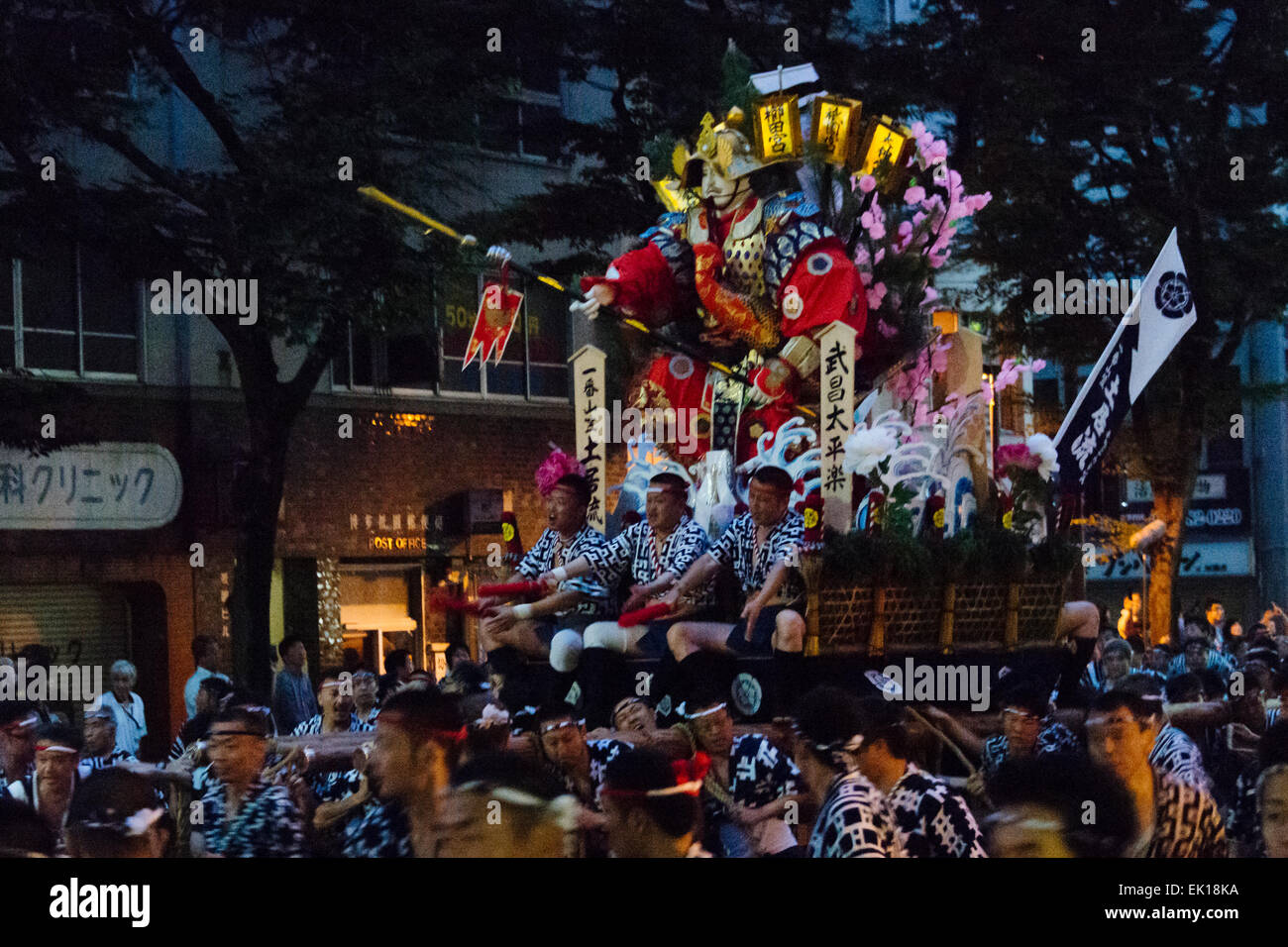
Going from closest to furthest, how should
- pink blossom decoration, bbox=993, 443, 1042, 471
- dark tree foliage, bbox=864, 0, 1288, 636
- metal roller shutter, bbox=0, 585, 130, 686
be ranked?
metal roller shutter, bbox=0, 585, 130, 686 → pink blossom decoration, bbox=993, 443, 1042, 471 → dark tree foliage, bbox=864, 0, 1288, 636

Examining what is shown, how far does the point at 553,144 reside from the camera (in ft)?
19.5

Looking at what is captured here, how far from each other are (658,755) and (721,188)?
2.02 meters

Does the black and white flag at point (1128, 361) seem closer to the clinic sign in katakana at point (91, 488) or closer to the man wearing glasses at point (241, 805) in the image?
the man wearing glasses at point (241, 805)

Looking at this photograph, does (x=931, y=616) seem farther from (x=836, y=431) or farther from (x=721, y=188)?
(x=721, y=188)

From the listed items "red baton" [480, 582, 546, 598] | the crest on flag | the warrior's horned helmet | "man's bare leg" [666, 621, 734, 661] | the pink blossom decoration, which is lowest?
"man's bare leg" [666, 621, 734, 661]

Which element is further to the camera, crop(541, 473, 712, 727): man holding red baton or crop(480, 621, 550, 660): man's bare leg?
crop(480, 621, 550, 660): man's bare leg

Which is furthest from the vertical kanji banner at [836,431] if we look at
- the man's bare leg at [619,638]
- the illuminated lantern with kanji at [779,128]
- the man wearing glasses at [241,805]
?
the man wearing glasses at [241,805]

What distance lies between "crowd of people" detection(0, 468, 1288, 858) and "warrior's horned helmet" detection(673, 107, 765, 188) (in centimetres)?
110

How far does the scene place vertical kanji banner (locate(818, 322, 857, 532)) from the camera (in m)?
4.67

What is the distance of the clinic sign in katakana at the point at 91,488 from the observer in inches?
191

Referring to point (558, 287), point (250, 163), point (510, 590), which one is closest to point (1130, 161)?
point (558, 287)

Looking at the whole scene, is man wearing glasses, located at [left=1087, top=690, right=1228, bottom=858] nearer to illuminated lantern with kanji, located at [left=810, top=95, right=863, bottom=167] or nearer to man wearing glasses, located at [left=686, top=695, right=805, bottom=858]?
man wearing glasses, located at [left=686, top=695, right=805, bottom=858]

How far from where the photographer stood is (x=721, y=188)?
556 cm

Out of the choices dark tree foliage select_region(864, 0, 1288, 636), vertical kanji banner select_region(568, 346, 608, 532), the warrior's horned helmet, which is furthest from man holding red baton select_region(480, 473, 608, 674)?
dark tree foliage select_region(864, 0, 1288, 636)
